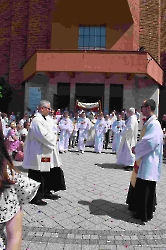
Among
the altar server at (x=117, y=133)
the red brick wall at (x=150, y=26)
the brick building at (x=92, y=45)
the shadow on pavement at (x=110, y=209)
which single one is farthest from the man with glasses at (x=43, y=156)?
the red brick wall at (x=150, y=26)

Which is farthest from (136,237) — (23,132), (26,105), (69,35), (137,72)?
(69,35)

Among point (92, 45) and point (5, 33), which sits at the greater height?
point (5, 33)

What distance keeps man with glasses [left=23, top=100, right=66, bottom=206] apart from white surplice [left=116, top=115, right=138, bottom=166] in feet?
11.3

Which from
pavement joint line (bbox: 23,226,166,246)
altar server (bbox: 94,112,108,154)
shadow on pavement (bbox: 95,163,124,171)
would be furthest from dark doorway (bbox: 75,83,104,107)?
pavement joint line (bbox: 23,226,166,246)

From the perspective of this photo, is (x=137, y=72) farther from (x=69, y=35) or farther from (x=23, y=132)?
(x=23, y=132)

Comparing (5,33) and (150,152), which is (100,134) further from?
(5,33)

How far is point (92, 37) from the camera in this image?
1898 centimetres

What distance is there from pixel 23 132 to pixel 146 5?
15.5 meters

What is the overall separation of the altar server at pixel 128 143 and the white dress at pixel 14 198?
630 cm

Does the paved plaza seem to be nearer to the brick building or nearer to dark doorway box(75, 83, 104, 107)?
the brick building

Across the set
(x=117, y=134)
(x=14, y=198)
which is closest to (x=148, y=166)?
(x=14, y=198)

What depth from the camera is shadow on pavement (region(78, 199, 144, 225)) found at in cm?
396

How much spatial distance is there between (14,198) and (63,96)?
55.9 feet

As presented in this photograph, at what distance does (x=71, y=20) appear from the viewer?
18.5m
